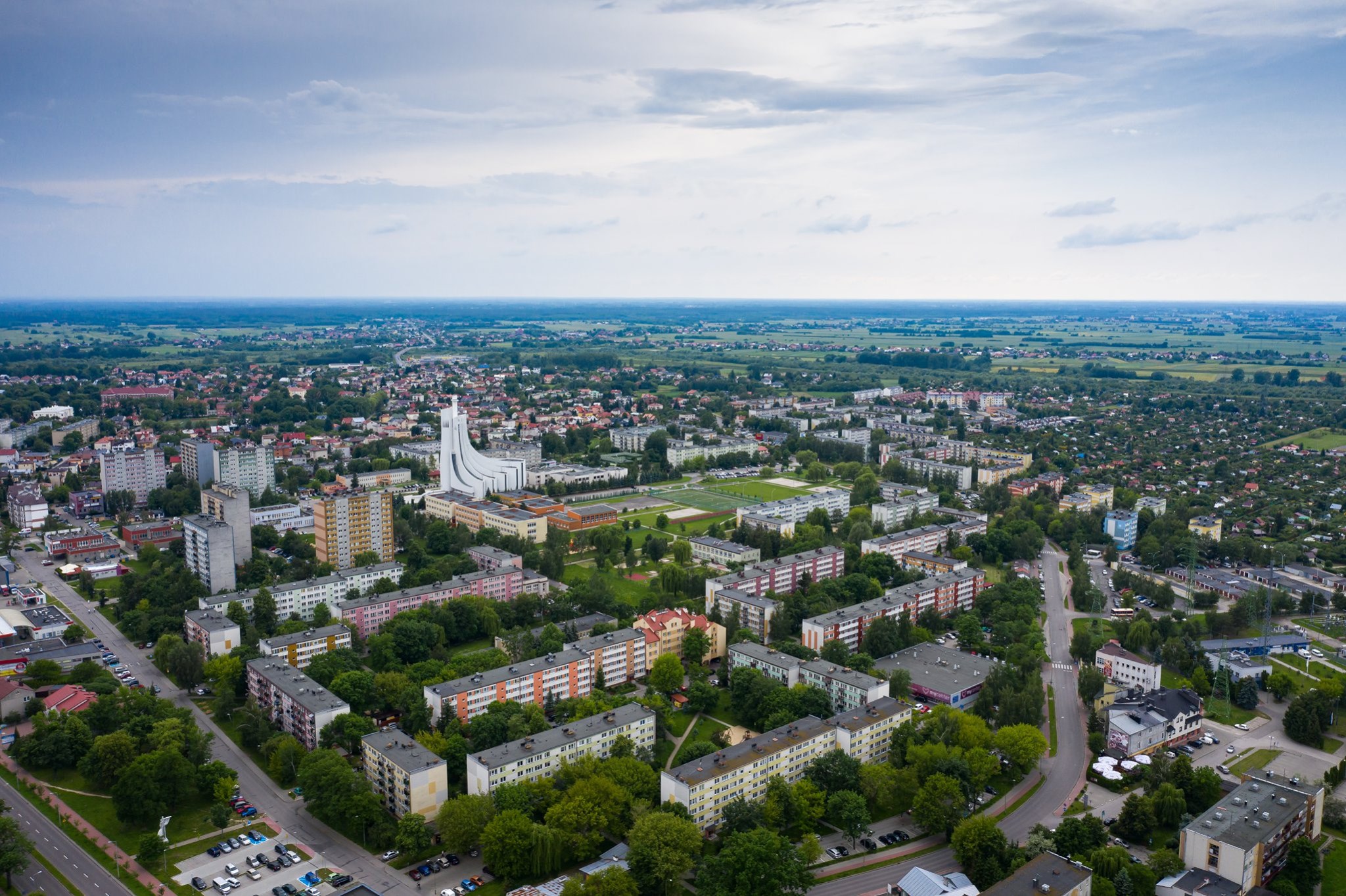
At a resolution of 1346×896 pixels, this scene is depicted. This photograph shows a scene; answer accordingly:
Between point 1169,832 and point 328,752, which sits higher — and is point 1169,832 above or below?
below

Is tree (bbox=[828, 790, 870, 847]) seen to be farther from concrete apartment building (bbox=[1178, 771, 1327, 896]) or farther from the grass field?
the grass field

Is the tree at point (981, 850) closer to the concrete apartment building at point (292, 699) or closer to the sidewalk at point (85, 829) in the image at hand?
the concrete apartment building at point (292, 699)

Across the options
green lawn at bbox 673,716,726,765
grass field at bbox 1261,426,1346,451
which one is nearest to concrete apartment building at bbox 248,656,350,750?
green lawn at bbox 673,716,726,765

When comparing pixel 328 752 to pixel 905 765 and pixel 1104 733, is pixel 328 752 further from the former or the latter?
pixel 1104 733

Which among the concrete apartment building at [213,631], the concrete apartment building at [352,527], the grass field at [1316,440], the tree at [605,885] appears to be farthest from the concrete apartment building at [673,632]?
the grass field at [1316,440]

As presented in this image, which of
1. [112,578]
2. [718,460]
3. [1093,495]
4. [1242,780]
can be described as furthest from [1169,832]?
[718,460]

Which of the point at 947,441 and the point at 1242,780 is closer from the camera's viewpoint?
the point at 1242,780
